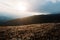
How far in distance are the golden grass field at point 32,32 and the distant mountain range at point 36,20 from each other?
0.17ft

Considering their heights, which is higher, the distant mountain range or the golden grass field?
the distant mountain range

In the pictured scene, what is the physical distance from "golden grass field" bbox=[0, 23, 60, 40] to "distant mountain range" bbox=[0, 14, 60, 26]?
2.1 inches

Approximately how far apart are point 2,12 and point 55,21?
36.5 inches

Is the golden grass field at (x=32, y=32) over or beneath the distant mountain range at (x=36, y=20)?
beneath

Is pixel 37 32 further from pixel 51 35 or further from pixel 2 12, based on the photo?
pixel 2 12

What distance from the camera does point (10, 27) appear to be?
3578 mm

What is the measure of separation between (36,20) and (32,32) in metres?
0.22

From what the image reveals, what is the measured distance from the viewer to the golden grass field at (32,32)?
3480 mm

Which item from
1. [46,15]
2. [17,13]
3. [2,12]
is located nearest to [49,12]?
[46,15]

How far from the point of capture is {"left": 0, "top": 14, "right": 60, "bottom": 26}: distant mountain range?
352cm

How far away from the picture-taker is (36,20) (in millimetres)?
3584

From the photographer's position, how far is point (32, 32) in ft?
11.6

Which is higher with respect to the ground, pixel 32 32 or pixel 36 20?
pixel 36 20

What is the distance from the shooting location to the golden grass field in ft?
11.4
